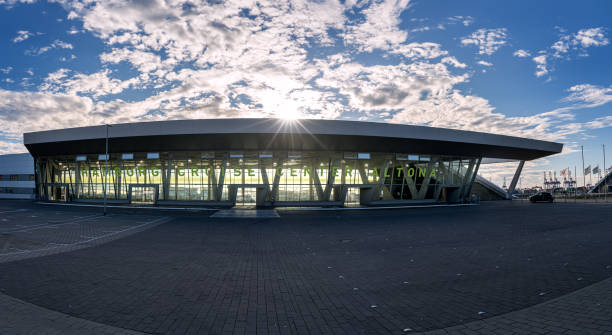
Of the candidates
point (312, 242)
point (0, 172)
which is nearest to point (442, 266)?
point (312, 242)

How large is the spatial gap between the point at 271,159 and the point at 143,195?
18.8m

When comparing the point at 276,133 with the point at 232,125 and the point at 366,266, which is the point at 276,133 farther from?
the point at 366,266

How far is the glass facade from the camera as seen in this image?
106 ft

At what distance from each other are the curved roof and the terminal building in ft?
0.36

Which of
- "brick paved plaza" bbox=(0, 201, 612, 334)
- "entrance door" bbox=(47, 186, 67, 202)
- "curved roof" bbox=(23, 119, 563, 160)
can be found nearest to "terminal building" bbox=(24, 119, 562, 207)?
"curved roof" bbox=(23, 119, 563, 160)

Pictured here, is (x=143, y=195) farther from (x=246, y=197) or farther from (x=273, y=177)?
(x=273, y=177)

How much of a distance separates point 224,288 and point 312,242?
606 cm

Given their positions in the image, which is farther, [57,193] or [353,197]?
[57,193]

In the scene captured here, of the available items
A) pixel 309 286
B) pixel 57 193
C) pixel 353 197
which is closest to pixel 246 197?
pixel 353 197

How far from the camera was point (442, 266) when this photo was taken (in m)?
7.64

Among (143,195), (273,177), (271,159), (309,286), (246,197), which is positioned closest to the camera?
(309,286)

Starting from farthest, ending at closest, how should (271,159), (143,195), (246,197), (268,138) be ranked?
(143,195)
(246,197)
(271,159)
(268,138)

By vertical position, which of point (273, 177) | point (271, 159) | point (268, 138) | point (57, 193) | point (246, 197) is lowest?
point (246, 197)

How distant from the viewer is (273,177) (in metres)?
32.2
